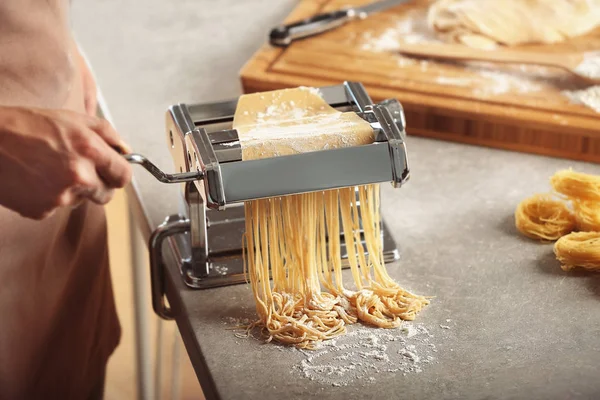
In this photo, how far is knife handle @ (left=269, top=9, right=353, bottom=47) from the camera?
1623mm

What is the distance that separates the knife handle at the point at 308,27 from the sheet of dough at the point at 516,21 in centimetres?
18

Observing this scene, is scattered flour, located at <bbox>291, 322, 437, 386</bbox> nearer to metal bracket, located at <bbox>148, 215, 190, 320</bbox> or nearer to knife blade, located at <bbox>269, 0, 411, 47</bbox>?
metal bracket, located at <bbox>148, 215, 190, 320</bbox>

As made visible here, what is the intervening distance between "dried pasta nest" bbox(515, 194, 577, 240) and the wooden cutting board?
19 centimetres

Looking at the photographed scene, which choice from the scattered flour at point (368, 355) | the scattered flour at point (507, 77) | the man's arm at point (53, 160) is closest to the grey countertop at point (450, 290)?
the scattered flour at point (368, 355)

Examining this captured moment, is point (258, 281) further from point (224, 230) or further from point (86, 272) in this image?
point (86, 272)

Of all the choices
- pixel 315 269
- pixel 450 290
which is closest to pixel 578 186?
pixel 450 290

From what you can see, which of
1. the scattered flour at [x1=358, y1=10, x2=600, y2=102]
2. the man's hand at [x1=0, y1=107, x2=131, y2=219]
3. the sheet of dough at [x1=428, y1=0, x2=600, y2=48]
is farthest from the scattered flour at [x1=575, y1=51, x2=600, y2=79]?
the man's hand at [x1=0, y1=107, x2=131, y2=219]

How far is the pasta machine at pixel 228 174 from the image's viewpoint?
96 cm

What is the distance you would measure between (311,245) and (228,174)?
0.51 feet

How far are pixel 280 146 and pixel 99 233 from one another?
433mm

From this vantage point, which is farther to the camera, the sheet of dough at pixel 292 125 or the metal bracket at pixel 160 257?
the metal bracket at pixel 160 257

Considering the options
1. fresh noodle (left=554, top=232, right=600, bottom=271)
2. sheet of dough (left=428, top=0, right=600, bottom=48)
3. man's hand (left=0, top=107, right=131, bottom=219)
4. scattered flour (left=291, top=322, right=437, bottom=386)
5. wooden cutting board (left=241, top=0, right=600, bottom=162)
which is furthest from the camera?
sheet of dough (left=428, top=0, right=600, bottom=48)

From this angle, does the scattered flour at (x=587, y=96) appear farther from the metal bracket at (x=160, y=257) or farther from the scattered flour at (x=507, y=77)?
the metal bracket at (x=160, y=257)

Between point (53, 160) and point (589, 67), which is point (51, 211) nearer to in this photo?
point (53, 160)
